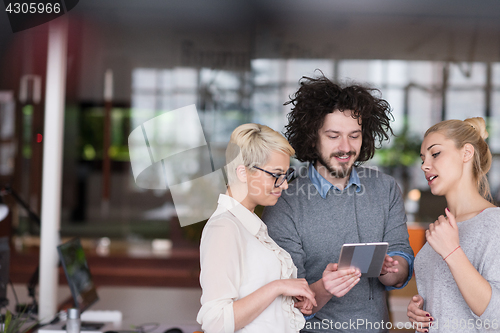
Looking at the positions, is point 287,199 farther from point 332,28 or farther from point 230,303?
point 332,28

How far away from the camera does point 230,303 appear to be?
1.24 meters

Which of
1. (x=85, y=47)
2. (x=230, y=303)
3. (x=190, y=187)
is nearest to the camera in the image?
(x=230, y=303)

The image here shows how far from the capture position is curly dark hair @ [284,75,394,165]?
1765mm

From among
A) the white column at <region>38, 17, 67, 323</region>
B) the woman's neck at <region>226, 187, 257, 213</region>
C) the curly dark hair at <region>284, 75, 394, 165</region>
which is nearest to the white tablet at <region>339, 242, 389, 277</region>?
the woman's neck at <region>226, 187, 257, 213</region>

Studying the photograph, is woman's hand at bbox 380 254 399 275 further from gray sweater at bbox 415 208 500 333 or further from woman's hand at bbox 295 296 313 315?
woman's hand at bbox 295 296 313 315

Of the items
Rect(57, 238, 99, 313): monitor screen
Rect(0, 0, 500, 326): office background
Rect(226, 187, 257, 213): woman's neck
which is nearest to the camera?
Rect(226, 187, 257, 213): woman's neck

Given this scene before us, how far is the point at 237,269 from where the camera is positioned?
4.18ft

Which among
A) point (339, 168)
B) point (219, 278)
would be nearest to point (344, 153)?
point (339, 168)

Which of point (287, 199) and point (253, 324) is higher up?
point (287, 199)

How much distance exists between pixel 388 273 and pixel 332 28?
7200 mm

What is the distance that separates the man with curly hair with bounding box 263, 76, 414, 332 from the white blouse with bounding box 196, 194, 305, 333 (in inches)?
9.4

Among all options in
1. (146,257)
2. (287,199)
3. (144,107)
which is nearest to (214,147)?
(146,257)

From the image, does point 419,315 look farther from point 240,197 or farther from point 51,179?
point 51,179

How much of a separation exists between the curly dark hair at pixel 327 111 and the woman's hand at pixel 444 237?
551 millimetres
